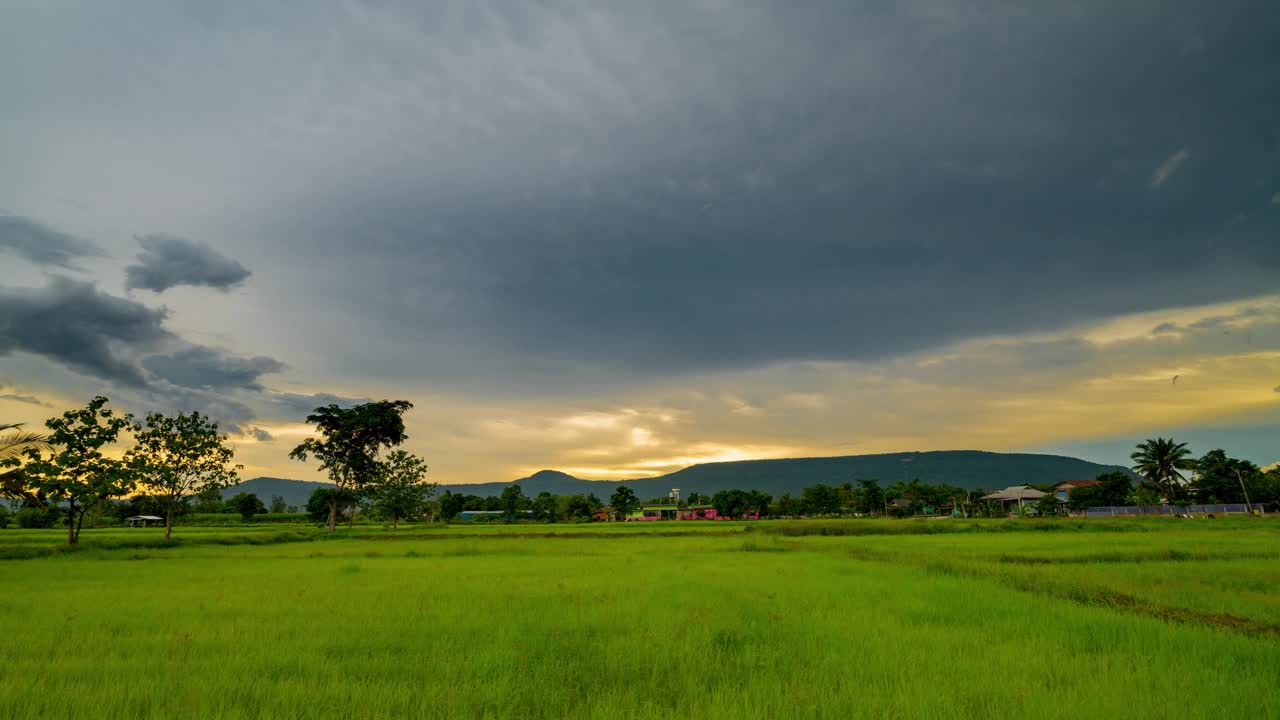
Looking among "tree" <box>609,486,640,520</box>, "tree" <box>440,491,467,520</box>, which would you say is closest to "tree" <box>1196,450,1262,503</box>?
"tree" <box>609,486,640,520</box>

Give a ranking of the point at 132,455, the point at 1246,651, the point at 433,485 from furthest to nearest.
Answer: the point at 433,485 → the point at 132,455 → the point at 1246,651

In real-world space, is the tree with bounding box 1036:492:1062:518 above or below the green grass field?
below

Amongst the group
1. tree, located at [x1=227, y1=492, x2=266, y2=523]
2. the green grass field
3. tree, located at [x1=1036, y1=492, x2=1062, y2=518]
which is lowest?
tree, located at [x1=1036, y1=492, x2=1062, y2=518]

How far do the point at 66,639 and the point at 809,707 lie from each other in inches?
396

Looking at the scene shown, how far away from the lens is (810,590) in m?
13.0

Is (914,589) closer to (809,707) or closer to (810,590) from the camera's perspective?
(810,590)

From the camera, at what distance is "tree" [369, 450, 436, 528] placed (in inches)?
2504

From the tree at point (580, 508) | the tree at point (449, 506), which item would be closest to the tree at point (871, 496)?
the tree at point (580, 508)

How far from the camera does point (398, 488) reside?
65.3 metres

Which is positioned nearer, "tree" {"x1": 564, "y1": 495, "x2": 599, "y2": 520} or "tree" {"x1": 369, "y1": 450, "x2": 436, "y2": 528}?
"tree" {"x1": 369, "y1": 450, "x2": 436, "y2": 528}

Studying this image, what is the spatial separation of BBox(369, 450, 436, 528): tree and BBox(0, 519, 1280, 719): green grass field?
162ft

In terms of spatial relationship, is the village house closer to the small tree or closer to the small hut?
the small tree

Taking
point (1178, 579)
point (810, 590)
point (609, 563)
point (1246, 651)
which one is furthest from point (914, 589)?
point (609, 563)

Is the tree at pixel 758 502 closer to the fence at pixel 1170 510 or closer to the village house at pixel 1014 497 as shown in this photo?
the village house at pixel 1014 497
